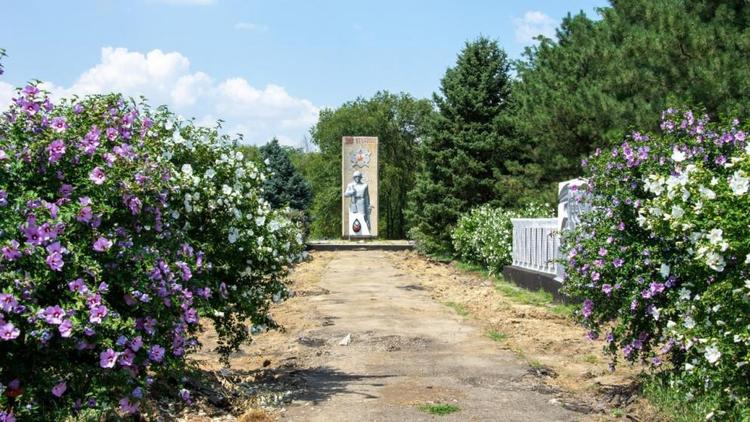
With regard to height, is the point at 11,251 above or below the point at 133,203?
below

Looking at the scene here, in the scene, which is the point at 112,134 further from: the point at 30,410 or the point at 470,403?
the point at 470,403

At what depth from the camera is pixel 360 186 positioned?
4697 cm

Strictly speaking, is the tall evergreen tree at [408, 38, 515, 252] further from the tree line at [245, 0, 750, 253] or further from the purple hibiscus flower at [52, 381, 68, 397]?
the purple hibiscus flower at [52, 381, 68, 397]

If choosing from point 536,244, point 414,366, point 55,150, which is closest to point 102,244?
point 55,150

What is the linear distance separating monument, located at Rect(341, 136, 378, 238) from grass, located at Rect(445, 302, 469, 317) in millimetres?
31909

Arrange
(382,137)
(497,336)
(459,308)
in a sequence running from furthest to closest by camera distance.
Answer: (382,137)
(459,308)
(497,336)

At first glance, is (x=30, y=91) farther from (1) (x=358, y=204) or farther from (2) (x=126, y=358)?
(1) (x=358, y=204)

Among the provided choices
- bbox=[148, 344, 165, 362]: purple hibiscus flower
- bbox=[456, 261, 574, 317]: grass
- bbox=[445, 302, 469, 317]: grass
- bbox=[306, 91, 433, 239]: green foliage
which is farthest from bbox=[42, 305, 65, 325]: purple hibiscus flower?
bbox=[306, 91, 433, 239]: green foliage

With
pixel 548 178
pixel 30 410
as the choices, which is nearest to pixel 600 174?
pixel 30 410

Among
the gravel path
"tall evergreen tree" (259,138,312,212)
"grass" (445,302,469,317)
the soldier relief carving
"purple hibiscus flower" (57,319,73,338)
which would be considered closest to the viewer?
"purple hibiscus flower" (57,319,73,338)

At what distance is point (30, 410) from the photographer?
4.02m

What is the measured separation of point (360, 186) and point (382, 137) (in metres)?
20.6

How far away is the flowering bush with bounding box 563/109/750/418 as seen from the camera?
433 cm

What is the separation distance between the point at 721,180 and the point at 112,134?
3851mm
